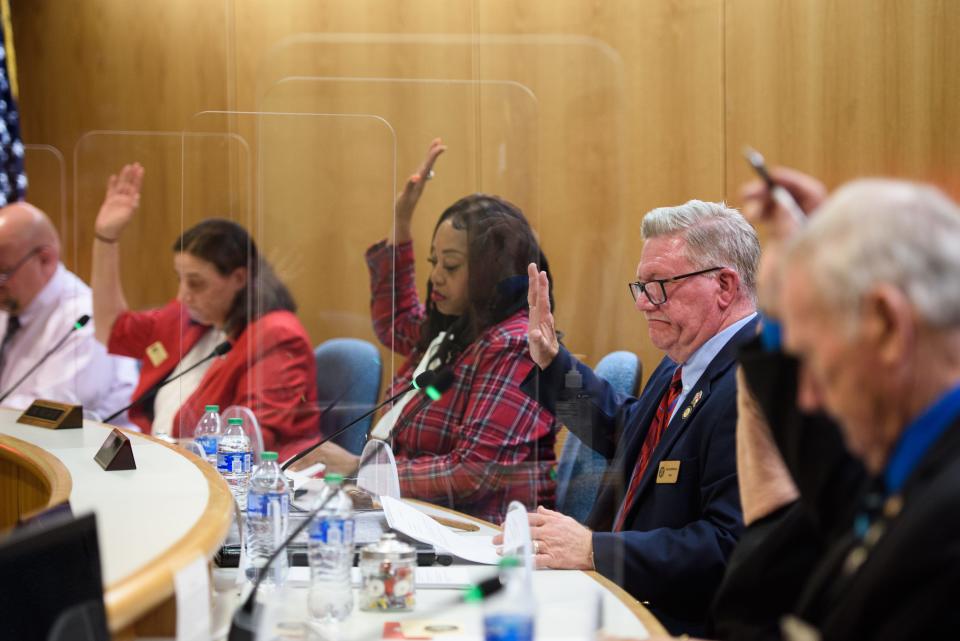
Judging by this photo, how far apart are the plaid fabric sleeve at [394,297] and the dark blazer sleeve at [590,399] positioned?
0.41m

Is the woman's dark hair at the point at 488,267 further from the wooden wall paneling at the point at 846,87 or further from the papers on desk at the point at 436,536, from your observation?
the wooden wall paneling at the point at 846,87

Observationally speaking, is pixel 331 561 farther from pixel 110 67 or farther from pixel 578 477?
pixel 110 67

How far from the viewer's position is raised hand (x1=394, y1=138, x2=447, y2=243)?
273 centimetres

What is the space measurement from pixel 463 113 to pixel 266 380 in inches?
39.8

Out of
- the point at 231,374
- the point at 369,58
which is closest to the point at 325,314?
the point at 231,374

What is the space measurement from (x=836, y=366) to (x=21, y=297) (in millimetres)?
3960

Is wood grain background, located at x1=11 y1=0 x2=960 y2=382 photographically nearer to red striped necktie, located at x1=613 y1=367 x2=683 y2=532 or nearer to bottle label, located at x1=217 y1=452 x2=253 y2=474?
red striped necktie, located at x1=613 y1=367 x2=683 y2=532

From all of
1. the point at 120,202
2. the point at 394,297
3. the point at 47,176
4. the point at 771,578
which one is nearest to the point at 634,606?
the point at 771,578

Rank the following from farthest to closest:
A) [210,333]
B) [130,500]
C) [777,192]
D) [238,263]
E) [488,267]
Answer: [210,333] → [238,263] → [488,267] → [130,500] → [777,192]

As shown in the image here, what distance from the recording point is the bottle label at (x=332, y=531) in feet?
5.05

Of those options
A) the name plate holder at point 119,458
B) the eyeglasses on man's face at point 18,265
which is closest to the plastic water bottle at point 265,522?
the name plate holder at point 119,458

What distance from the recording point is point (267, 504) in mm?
1790

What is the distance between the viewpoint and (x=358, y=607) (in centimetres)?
155

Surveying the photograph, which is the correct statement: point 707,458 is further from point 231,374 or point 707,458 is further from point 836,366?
point 231,374
